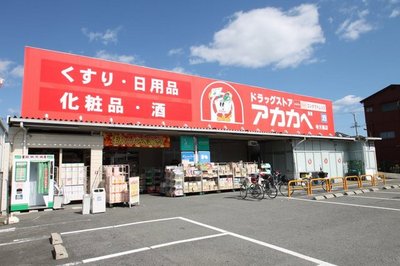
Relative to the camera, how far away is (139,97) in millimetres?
16828

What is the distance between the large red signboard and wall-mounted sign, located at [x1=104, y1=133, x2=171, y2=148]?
2.73 feet

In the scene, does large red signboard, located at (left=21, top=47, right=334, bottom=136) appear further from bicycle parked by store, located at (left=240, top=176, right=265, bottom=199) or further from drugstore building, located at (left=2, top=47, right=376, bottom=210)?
bicycle parked by store, located at (left=240, top=176, right=265, bottom=199)

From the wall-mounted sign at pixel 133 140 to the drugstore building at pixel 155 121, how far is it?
5 centimetres

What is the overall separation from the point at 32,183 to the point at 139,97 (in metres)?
7.08

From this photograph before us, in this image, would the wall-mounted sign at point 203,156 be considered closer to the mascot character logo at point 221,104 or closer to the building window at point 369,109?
the mascot character logo at point 221,104

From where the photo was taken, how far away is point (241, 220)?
8.80 metres

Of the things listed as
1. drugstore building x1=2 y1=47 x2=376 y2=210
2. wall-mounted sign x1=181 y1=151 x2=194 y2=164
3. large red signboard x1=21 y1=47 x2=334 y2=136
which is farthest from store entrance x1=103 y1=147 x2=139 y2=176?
wall-mounted sign x1=181 y1=151 x2=194 y2=164

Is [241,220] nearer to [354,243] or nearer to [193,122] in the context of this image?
[354,243]

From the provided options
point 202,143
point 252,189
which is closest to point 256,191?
point 252,189

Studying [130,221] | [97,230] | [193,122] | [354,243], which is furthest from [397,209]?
[193,122]

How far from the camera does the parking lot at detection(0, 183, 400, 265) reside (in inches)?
211

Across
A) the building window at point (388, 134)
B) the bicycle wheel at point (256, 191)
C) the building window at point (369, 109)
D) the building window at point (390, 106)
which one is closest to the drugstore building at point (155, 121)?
the bicycle wheel at point (256, 191)

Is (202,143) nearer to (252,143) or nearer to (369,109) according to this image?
(252,143)

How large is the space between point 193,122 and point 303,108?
37.0 feet
